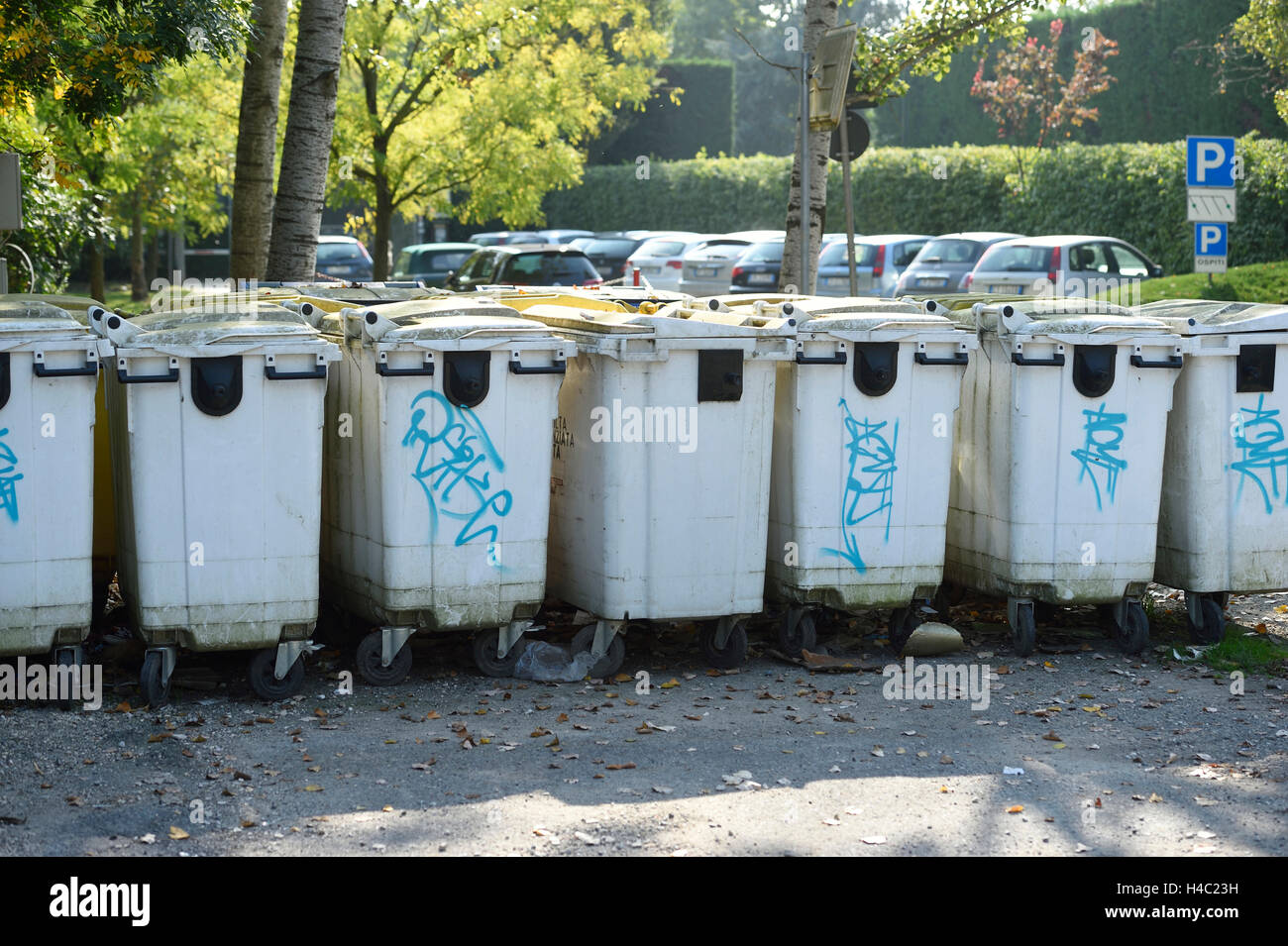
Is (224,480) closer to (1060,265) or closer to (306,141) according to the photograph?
(306,141)

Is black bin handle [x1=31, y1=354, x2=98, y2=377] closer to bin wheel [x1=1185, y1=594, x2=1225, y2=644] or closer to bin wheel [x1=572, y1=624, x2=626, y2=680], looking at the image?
bin wheel [x1=572, y1=624, x2=626, y2=680]

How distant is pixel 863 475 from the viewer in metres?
7.17


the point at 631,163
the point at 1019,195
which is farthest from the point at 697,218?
the point at 1019,195

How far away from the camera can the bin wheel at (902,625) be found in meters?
7.43

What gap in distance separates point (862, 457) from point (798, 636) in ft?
2.91

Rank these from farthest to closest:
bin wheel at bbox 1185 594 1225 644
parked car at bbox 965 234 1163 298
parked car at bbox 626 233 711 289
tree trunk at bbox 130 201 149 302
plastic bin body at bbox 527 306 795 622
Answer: parked car at bbox 626 233 711 289
tree trunk at bbox 130 201 149 302
parked car at bbox 965 234 1163 298
bin wheel at bbox 1185 594 1225 644
plastic bin body at bbox 527 306 795 622

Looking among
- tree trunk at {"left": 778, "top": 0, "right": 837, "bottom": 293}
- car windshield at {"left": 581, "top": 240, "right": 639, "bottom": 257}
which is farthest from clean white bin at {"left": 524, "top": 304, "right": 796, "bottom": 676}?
car windshield at {"left": 581, "top": 240, "right": 639, "bottom": 257}

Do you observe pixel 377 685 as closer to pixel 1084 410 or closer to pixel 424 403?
pixel 424 403

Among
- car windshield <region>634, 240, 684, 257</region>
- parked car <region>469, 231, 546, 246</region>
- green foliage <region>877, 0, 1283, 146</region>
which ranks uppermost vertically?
green foliage <region>877, 0, 1283, 146</region>

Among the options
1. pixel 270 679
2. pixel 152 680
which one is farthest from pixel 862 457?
pixel 152 680

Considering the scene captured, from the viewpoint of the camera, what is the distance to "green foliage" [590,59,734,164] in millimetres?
46781

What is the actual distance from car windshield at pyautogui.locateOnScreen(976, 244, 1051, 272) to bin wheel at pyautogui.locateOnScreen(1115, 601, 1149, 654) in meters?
14.5

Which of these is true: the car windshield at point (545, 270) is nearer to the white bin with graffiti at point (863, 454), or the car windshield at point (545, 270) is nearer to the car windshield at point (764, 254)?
the car windshield at point (764, 254)

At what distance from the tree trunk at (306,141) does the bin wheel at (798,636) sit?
602 centimetres
